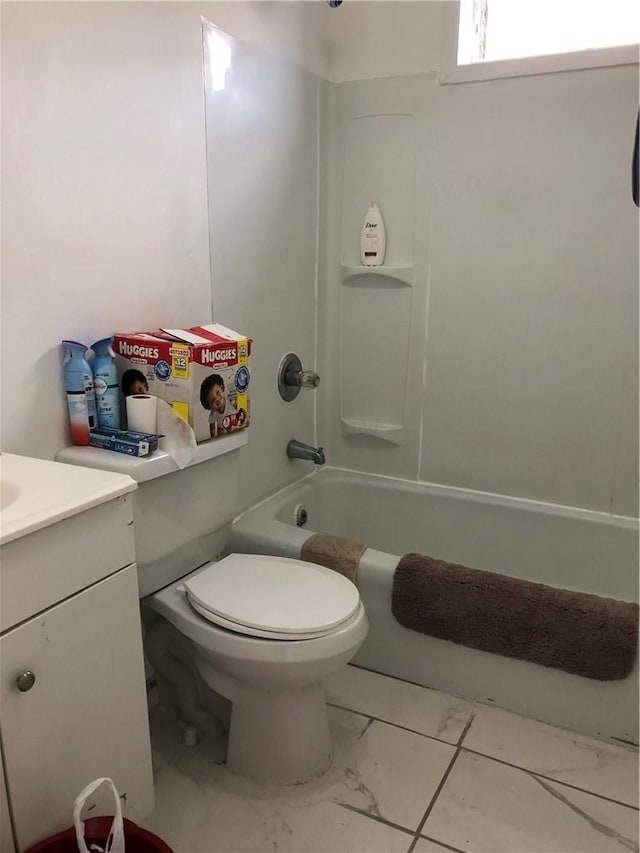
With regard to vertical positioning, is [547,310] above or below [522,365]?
above

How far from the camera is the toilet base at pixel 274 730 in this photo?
1.51 m

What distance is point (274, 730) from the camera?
4.98ft

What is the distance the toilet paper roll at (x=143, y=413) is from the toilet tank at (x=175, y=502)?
0.07 meters

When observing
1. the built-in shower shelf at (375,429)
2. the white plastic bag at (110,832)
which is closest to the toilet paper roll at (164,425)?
the white plastic bag at (110,832)

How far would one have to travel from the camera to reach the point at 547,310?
209cm

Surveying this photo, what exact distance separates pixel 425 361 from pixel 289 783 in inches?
54.5

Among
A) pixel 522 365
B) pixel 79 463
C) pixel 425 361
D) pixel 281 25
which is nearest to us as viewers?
pixel 79 463

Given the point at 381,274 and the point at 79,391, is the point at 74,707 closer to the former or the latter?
the point at 79,391

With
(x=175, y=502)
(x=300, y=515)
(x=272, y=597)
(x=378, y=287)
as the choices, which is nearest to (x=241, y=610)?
(x=272, y=597)

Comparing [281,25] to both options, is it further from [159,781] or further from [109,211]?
[159,781]

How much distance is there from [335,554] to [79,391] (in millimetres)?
817

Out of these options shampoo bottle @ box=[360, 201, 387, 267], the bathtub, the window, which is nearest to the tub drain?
the bathtub

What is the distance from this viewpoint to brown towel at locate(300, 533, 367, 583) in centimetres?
181

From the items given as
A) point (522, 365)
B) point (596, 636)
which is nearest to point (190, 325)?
point (522, 365)
